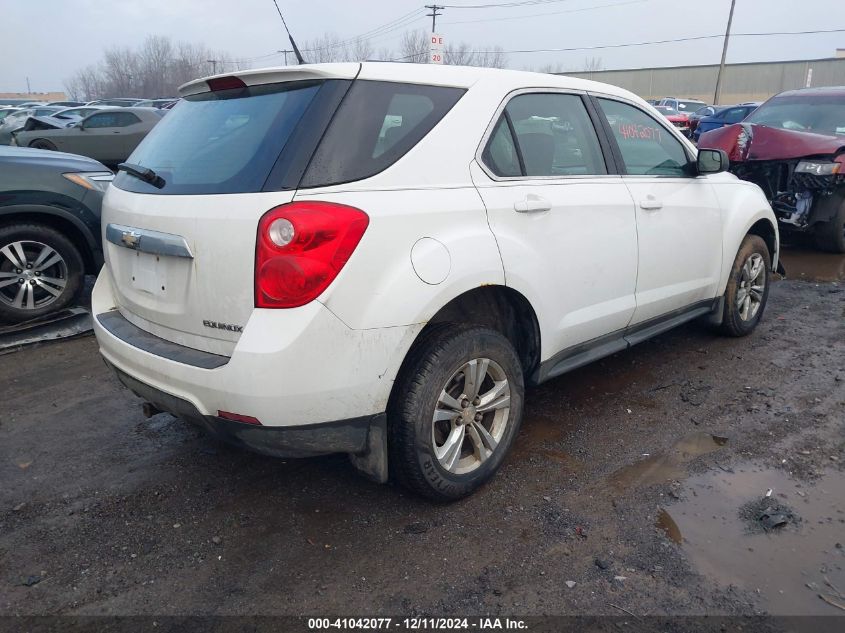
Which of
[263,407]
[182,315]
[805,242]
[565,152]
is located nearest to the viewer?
[263,407]

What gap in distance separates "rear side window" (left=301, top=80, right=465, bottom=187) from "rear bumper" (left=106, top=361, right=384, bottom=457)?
88 centimetres

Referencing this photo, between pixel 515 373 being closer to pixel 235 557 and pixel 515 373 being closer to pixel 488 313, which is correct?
pixel 488 313

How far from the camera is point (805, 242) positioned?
8.59 metres

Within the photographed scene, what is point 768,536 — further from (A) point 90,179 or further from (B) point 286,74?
(A) point 90,179

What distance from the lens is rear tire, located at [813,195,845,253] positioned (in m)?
7.58

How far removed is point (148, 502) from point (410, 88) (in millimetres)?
2130

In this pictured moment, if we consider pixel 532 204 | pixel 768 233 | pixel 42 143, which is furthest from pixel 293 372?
pixel 42 143

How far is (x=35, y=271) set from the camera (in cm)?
503

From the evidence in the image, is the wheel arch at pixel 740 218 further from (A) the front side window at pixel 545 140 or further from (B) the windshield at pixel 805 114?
(B) the windshield at pixel 805 114

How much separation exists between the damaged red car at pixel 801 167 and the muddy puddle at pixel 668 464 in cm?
512

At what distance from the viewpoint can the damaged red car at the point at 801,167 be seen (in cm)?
721

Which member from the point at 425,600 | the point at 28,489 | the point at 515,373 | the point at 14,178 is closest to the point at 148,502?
the point at 28,489

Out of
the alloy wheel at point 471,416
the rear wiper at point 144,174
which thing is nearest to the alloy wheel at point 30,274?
the rear wiper at point 144,174

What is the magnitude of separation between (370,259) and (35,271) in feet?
12.6
